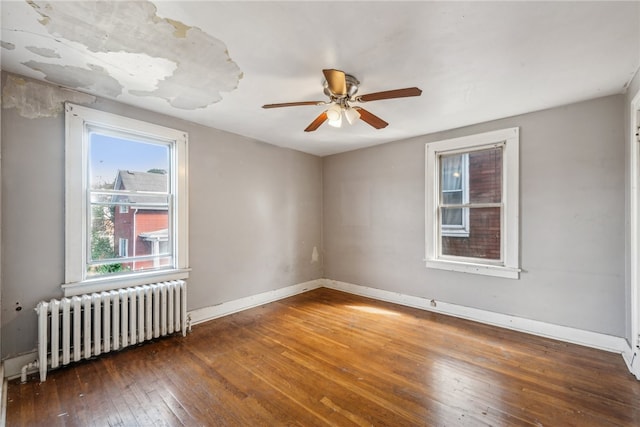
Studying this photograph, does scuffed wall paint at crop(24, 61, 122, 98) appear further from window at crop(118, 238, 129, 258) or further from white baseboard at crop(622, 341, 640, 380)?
white baseboard at crop(622, 341, 640, 380)

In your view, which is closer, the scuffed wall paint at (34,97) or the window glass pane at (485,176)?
the scuffed wall paint at (34,97)

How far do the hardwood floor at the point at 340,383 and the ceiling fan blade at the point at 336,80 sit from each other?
2.28m

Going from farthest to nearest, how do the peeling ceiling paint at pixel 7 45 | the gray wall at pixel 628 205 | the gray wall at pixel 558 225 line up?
the gray wall at pixel 558 225, the gray wall at pixel 628 205, the peeling ceiling paint at pixel 7 45

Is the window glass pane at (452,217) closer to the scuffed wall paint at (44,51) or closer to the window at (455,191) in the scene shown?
the window at (455,191)

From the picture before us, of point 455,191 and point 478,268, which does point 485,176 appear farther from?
point 478,268

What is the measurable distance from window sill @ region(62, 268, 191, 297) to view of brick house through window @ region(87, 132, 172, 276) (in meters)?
0.12

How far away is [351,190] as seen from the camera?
468 centimetres

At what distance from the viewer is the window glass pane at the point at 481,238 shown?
332cm

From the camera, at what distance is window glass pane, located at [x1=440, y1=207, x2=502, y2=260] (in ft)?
10.9

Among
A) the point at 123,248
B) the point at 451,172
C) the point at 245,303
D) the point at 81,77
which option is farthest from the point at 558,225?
the point at 81,77

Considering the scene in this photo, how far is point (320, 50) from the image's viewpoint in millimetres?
1866

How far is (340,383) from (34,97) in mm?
3545

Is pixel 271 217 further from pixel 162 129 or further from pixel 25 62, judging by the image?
pixel 25 62

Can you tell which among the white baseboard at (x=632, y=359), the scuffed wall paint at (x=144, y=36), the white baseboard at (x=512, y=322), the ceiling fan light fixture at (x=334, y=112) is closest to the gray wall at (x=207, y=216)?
the scuffed wall paint at (x=144, y=36)
